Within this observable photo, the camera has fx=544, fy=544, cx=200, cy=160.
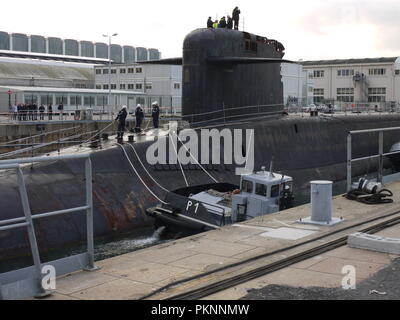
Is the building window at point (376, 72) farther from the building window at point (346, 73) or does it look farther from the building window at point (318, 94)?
the building window at point (318, 94)

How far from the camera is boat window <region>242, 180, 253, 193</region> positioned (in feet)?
46.8

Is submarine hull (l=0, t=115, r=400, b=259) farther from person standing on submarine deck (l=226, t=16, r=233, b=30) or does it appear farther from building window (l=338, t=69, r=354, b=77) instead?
building window (l=338, t=69, r=354, b=77)

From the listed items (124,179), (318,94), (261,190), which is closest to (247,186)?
(261,190)

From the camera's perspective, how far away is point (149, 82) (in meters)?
59.3

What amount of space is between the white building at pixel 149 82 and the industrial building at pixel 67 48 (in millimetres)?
19293

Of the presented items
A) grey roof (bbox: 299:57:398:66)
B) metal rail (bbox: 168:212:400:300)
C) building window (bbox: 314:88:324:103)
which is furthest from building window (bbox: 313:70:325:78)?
metal rail (bbox: 168:212:400:300)

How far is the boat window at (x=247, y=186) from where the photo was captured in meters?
14.3

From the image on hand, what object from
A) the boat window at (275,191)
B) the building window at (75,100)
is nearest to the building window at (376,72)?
the building window at (75,100)

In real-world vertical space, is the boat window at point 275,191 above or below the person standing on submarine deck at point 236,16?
below

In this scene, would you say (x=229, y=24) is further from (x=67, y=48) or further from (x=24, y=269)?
(x=67, y=48)

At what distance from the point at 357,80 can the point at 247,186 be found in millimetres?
69597

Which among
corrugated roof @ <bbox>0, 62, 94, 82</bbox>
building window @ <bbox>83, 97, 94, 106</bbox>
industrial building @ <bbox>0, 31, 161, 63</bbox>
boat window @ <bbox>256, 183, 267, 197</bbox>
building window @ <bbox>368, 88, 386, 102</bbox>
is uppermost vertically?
industrial building @ <bbox>0, 31, 161, 63</bbox>

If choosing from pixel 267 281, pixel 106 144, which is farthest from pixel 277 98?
pixel 267 281
